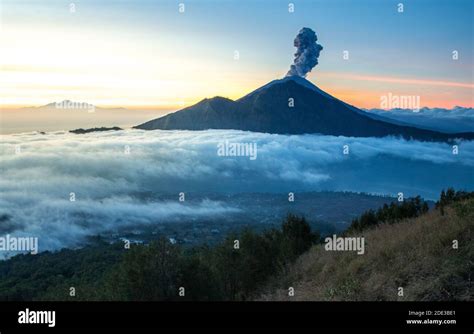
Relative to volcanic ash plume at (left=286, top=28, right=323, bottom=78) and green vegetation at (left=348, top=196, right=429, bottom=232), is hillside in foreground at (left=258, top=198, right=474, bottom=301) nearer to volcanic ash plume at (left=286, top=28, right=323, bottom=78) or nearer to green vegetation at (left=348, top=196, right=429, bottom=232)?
green vegetation at (left=348, top=196, right=429, bottom=232)

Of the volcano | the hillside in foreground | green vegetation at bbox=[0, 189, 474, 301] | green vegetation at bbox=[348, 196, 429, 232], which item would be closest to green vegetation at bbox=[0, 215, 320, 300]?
green vegetation at bbox=[0, 189, 474, 301]

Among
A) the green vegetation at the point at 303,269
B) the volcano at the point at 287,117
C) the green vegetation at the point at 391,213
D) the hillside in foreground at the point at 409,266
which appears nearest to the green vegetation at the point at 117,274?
the green vegetation at the point at 303,269

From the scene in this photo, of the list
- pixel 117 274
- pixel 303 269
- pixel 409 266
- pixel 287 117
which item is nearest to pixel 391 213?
pixel 303 269

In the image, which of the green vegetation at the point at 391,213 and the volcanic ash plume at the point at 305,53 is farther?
the green vegetation at the point at 391,213

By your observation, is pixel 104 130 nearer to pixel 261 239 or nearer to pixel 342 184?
pixel 342 184

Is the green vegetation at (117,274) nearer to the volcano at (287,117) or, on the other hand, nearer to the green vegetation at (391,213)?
the green vegetation at (391,213)

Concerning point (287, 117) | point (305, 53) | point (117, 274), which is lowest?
point (117, 274)

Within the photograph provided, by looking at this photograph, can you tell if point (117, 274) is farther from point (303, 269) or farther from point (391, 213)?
point (391, 213)
